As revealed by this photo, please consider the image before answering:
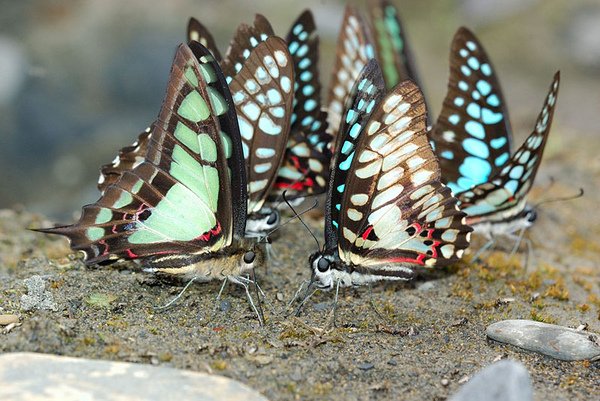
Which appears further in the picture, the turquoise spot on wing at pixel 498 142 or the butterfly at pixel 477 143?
the turquoise spot on wing at pixel 498 142

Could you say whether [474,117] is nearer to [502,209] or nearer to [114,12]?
[502,209]

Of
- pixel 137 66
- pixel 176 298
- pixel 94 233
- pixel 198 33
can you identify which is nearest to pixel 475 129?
pixel 198 33

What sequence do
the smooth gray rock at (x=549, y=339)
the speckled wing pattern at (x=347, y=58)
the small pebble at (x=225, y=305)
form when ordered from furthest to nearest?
the speckled wing pattern at (x=347, y=58) < the small pebble at (x=225, y=305) < the smooth gray rock at (x=549, y=339)

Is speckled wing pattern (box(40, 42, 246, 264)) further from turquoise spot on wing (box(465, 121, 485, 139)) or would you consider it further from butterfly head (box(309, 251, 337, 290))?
turquoise spot on wing (box(465, 121, 485, 139))

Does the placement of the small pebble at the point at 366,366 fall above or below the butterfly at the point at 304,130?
below

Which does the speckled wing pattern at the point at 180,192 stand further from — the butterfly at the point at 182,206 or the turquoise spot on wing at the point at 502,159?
the turquoise spot on wing at the point at 502,159

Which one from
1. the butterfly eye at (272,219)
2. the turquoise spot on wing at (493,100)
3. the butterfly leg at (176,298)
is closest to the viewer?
the butterfly leg at (176,298)

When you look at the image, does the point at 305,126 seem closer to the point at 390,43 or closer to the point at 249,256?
the point at 390,43

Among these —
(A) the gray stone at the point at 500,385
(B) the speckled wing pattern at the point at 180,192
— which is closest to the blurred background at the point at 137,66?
(B) the speckled wing pattern at the point at 180,192
